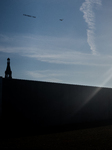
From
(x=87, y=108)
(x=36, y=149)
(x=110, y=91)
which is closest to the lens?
(x=36, y=149)

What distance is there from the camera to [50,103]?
52.9 ft

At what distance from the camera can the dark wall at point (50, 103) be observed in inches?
535

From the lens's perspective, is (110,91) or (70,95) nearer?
(70,95)

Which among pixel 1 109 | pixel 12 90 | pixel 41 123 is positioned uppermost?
pixel 12 90

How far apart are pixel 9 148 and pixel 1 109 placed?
508 centimetres

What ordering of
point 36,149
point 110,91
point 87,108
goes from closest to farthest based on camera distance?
point 36,149 → point 87,108 → point 110,91

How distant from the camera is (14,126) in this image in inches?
531

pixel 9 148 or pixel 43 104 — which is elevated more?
pixel 43 104

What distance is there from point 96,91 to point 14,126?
10301mm

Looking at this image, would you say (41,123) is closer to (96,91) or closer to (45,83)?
(45,83)

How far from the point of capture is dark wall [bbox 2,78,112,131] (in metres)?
13.6

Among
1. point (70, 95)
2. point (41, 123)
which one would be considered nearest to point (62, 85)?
point (70, 95)

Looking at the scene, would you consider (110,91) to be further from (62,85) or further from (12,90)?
(12,90)

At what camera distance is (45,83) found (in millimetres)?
15750
